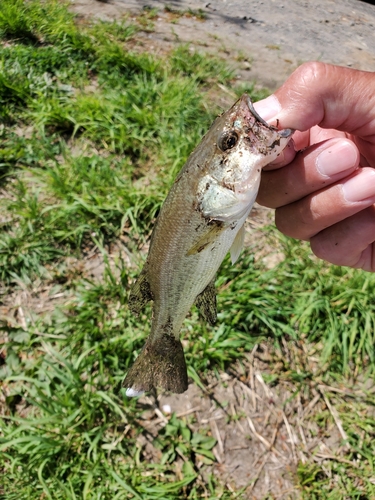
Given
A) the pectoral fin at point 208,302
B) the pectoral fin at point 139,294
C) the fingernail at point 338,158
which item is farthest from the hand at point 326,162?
the pectoral fin at point 139,294

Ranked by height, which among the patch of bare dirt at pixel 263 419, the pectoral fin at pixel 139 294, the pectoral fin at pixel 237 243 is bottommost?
the patch of bare dirt at pixel 263 419

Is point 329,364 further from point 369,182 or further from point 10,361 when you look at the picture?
point 10,361

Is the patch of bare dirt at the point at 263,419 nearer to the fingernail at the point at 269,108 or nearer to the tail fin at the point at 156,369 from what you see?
the tail fin at the point at 156,369

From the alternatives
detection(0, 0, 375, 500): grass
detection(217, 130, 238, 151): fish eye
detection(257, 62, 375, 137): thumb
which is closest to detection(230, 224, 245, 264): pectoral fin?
detection(217, 130, 238, 151): fish eye

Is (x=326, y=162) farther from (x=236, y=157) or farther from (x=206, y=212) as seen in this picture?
(x=206, y=212)

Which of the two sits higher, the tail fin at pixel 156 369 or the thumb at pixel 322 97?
the thumb at pixel 322 97

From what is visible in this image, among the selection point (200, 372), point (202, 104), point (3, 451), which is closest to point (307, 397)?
point (200, 372)

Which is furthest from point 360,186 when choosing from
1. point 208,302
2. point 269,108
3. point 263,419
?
point 263,419
